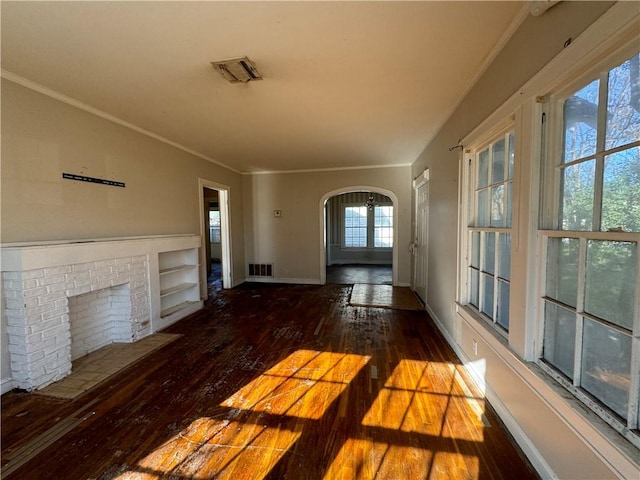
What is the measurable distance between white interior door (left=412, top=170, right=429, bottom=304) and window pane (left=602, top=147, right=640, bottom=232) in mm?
3030

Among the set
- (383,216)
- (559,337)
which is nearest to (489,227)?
(559,337)

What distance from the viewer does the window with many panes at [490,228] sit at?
1.96 meters

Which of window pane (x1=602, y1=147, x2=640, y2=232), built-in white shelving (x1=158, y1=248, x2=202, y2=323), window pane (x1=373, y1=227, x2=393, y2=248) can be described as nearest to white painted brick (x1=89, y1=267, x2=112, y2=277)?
built-in white shelving (x1=158, y1=248, x2=202, y2=323)

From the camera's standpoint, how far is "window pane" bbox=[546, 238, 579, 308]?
1345mm

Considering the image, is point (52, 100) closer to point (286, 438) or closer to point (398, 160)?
point (286, 438)

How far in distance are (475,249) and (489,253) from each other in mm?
273

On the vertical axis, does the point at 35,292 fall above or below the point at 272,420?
above

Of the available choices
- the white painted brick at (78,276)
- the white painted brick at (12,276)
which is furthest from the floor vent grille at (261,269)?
the white painted brick at (12,276)

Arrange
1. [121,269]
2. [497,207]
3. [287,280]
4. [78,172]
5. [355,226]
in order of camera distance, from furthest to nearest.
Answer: [355,226], [287,280], [121,269], [78,172], [497,207]

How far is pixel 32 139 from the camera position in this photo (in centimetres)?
238

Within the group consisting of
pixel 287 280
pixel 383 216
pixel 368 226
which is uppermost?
pixel 383 216

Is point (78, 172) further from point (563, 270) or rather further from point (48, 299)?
point (563, 270)

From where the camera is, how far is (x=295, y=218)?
6301 millimetres

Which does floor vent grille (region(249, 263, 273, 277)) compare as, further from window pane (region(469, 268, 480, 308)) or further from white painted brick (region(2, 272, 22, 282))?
→ window pane (region(469, 268, 480, 308))
